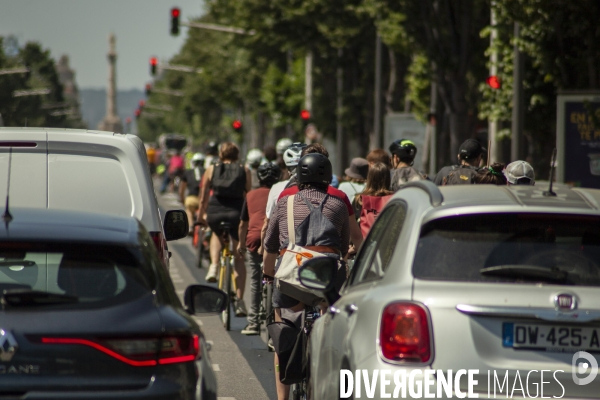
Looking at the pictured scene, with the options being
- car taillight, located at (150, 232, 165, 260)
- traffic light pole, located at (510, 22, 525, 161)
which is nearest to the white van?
car taillight, located at (150, 232, 165, 260)

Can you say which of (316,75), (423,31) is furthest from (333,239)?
(316,75)

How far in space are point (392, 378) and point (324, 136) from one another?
41.4 m

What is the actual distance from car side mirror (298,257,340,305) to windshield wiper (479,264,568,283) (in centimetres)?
126

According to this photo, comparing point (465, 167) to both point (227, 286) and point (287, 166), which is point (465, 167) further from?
point (227, 286)

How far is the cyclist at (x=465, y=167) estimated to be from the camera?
396 inches

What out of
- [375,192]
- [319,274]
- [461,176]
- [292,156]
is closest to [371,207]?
[375,192]

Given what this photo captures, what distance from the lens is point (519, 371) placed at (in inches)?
171

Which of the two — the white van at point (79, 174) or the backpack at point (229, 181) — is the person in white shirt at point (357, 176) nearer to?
the backpack at point (229, 181)

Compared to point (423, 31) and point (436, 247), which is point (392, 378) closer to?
point (436, 247)

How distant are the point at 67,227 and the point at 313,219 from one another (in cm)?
292

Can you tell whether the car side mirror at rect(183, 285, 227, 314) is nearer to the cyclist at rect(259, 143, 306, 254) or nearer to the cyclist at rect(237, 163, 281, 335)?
the cyclist at rect(259, 143, 306, 254)

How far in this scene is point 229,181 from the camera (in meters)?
13.9

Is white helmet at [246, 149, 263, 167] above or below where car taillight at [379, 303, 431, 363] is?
below

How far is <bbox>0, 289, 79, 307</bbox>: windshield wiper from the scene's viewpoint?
4180 millimetres
